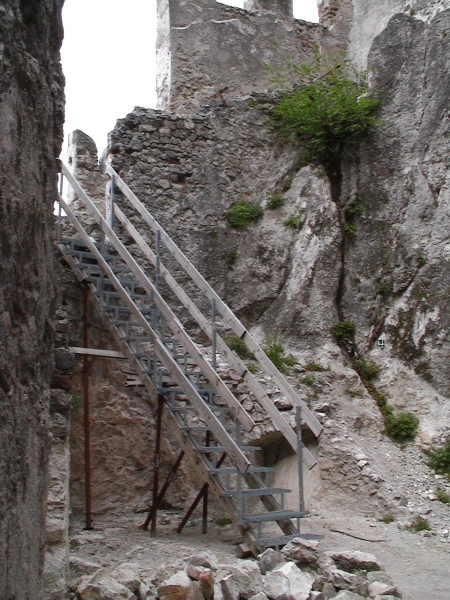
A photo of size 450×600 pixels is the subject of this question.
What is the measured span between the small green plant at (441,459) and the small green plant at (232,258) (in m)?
3.95

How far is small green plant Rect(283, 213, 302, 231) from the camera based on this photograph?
11102mm

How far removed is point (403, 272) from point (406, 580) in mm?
4984

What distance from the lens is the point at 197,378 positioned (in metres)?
7.97

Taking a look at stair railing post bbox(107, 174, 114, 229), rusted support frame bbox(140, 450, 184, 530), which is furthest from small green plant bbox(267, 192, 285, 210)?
rusted support frame bbox(140, 450, 184, 530)

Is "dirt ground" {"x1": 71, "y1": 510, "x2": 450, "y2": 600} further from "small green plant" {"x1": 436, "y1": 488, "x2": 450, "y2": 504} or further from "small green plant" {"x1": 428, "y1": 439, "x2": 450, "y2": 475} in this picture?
"small green plant" {"x1": 428, "y1": 439, "x2": 450, "y2": 475}

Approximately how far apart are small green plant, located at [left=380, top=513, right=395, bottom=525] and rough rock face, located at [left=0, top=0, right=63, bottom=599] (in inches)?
216

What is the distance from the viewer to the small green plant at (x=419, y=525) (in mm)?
7703

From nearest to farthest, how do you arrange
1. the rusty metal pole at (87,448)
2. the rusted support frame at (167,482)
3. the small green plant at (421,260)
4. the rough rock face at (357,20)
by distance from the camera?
the rusted support frame at (167,482) → the rusty metal pole at (87,448) → the small green plant at (421,260) → the rough rock face at (357,20)

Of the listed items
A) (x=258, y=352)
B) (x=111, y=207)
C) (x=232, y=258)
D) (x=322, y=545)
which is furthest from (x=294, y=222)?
(x=322, y=545)

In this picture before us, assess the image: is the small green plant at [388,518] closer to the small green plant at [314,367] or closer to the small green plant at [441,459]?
the small green plant at [441,459]

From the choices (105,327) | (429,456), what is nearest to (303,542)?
(429,456)

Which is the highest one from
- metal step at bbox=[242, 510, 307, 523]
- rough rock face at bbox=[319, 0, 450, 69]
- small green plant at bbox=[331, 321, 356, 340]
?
rough rock face at bbox=[319, 0, 450, 69]

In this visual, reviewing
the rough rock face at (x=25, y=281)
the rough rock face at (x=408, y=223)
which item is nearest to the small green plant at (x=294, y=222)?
the rough rock face at (x=408, y=223)

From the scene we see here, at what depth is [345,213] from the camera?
36.9 ft
